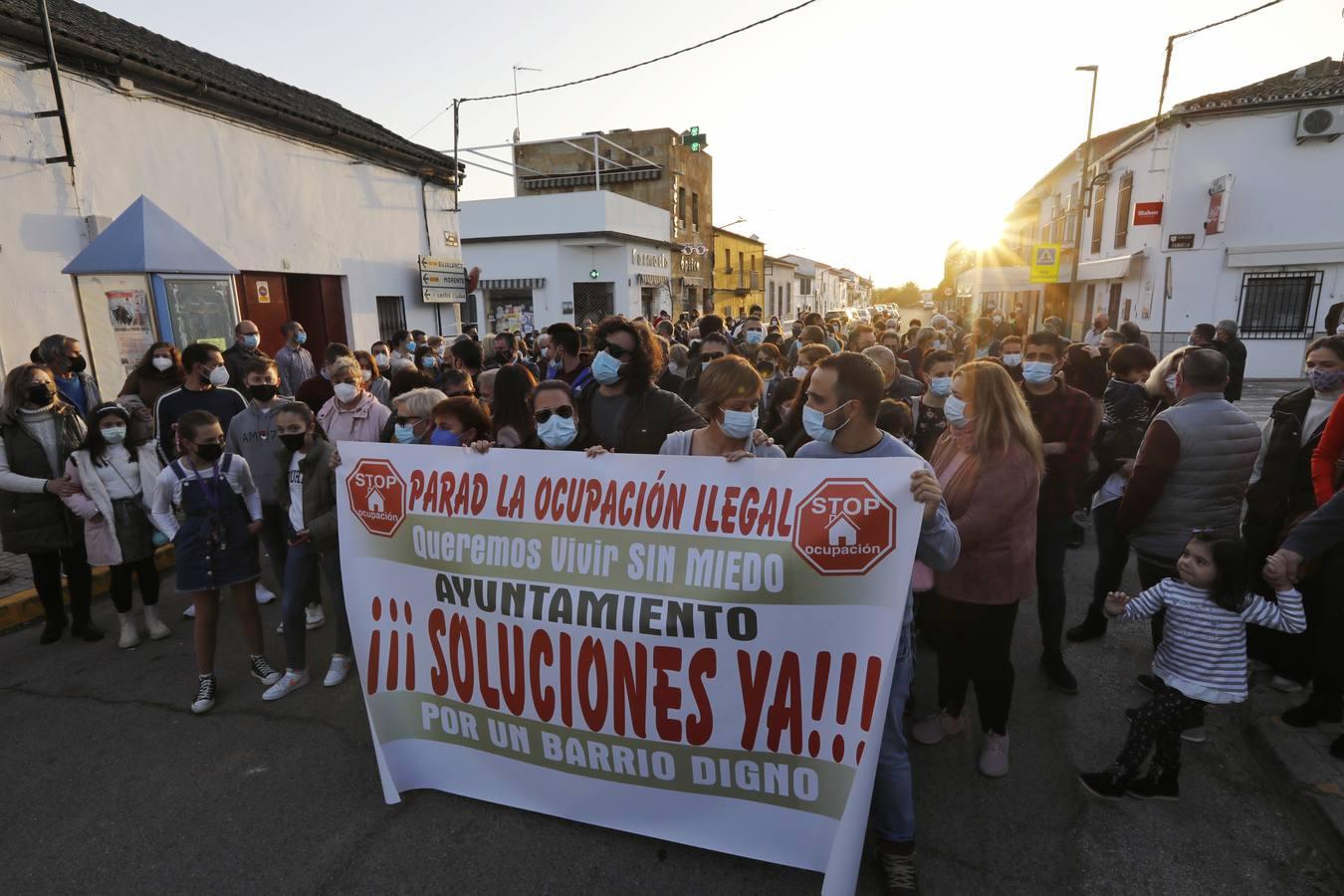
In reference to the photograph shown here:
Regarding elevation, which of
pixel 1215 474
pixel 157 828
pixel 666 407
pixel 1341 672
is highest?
pixel 666 407

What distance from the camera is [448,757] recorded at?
292cm

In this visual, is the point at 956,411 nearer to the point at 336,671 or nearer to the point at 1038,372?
the point at 1038,372

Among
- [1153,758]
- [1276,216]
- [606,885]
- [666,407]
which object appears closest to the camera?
[606,885]

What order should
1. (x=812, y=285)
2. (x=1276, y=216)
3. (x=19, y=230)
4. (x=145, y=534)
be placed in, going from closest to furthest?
(x=145, y=534)
(x=19, y=230)
(x=1276, y=216)
(x=812, y=285)

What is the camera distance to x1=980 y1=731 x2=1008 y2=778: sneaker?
3000 millimetres

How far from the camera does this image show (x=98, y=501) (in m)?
4.30

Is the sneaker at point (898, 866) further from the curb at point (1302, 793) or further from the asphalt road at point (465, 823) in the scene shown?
the curb at point (1302, 793)

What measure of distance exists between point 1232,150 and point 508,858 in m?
21.3

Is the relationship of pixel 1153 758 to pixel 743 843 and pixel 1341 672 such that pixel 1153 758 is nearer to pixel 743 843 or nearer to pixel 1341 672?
pixel 1341 672

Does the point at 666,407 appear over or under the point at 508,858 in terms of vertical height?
over

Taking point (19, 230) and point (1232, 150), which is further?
point (1232, 150)

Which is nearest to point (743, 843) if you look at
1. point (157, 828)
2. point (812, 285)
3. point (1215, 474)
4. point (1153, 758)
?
point (1153, 758)

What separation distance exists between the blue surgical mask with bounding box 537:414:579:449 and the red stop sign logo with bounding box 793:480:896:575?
4.60 feet

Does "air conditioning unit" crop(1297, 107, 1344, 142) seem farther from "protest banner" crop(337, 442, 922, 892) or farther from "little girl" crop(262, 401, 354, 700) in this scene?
"little girl" crop(262, 401, 354, 700)
